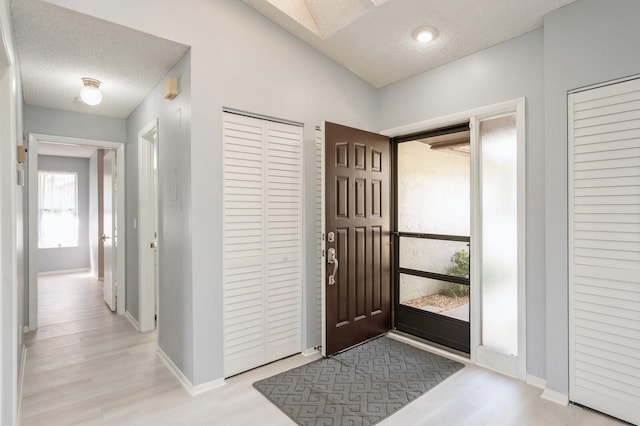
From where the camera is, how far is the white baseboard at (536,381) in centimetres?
241

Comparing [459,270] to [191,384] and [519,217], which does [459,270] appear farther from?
[191,384]

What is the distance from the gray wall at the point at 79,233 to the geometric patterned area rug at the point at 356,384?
661 cm

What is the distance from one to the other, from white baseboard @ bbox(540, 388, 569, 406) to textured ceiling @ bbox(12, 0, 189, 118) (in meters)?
3.42

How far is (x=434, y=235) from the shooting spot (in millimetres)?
3225

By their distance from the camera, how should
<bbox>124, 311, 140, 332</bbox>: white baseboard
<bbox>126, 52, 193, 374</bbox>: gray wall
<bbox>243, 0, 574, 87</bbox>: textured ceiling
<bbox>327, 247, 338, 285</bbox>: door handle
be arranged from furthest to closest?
<bbox>124, 311, 140, 332</bbox>: white baseboard
<bbox>327, 247, 338, 285</bbox>: door handle
<bbox>126, 52, 193, 374</bbox>: gray wall
<bbox>243, 0, 574, 87</bbox>: textured ceiling

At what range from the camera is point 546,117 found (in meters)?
2.33

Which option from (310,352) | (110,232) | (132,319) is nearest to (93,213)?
(110,232)

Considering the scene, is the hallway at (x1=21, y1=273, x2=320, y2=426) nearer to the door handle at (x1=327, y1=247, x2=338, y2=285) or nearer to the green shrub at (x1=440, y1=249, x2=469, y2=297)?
the door handle at (x1=327, y1=247, x2=338, y2=285)

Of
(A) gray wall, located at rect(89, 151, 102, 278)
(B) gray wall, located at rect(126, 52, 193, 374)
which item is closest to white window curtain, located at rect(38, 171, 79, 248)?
(A) gray wall, located at rect(89, 151, 102, 278)

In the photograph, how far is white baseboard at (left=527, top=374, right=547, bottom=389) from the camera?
2410 mm

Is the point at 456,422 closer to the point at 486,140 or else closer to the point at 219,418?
the point at 219,418

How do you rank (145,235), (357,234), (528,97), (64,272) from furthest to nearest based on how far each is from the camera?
(64,272) → (145,235) → (357,234) → (528,97)

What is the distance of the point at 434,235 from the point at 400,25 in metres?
1.81

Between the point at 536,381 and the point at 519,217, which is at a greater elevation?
the point at 519,217
